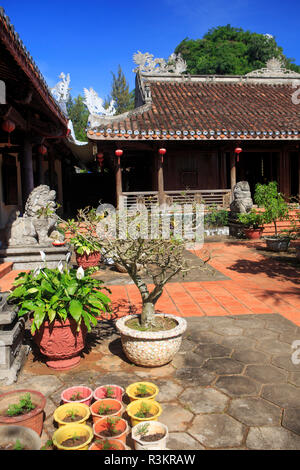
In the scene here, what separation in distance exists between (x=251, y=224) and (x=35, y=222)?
21.4 ft

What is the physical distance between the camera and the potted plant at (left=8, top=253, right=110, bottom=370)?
3504 millimetres

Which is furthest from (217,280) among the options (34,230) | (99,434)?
(99,434)

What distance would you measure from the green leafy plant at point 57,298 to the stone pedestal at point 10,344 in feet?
0.34

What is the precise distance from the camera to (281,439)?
8.40ft

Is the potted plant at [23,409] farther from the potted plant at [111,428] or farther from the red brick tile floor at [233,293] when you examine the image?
the red brick tile floor at [233,293]

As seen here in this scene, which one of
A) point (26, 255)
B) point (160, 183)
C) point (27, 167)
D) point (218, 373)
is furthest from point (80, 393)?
point (160, 183)

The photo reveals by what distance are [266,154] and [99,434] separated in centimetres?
1629

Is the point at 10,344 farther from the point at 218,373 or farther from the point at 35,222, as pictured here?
the point at 35,222

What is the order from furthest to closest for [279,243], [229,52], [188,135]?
[229,52], [188,135], [279,243]

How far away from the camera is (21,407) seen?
261cm

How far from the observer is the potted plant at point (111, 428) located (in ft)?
7.89

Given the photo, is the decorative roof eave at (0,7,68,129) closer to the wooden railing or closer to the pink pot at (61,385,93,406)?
the pink pot at (61,385,93,406)

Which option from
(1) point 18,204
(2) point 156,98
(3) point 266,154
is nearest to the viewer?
(1) point 18,204
